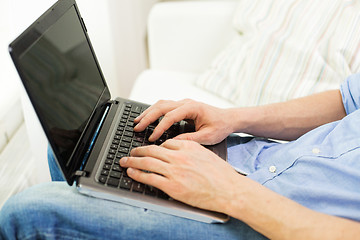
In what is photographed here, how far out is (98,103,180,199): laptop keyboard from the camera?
24.4 inches

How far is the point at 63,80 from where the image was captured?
69 cm

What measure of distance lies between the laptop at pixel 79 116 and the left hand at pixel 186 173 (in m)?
0.02

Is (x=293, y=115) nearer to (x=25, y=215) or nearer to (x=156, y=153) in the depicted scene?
(x=156, y=153)

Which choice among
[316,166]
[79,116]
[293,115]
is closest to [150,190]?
[79,116]

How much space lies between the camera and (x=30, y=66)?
57 centimetres

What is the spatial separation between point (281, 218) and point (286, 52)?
2.57ft

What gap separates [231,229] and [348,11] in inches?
35.9

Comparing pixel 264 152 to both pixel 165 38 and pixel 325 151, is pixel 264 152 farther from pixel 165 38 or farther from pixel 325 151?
pixel 165 38

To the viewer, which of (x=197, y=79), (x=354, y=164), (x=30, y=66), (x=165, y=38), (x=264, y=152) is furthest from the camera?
(x=165, y=38)

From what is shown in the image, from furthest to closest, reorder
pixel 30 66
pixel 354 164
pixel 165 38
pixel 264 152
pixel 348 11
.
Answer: pixel 165 38
pixel 348 11
pixel 264 152
pixel 354 164
pixel 30 66

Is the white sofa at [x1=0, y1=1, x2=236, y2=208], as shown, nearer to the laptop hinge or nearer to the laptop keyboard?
the laptop keyboard

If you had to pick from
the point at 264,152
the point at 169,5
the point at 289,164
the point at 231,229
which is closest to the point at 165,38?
the point at 169,5

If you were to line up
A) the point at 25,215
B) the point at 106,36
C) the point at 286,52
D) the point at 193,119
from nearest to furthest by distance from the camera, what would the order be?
the point at 25,215 → the point at 193,119 → the point at 286,52 → the point at 106,36

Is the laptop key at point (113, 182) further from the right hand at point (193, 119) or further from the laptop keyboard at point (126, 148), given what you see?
the right hand at point (193, 119)
